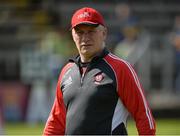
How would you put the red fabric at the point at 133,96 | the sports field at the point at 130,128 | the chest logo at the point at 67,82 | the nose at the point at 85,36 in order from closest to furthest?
the red fabric at the point at 133,96 < the nose at the point at 85,36 < the chest logo at the point at 67,82 < the sports field at the point at 130,128

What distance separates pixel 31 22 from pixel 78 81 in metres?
16.3

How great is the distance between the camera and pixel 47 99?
1880cm

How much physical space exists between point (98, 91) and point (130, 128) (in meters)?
9.32

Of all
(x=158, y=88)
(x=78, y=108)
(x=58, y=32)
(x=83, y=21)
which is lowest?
(x=158, y=88)

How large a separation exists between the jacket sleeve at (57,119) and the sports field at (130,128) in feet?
23.9

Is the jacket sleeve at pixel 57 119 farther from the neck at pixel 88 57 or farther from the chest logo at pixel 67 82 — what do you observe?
the neck at pixel 88 57

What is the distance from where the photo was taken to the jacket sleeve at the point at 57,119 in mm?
6770

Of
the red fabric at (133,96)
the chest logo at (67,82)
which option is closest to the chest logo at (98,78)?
the red fabric at (133,96)

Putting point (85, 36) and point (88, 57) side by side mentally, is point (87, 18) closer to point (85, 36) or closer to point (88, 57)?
point (85, 36)

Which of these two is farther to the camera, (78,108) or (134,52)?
(134,52)

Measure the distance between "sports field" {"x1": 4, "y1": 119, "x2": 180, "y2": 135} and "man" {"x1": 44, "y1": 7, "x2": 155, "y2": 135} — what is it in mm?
7583

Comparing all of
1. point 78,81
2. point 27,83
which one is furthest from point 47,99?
point 78,81

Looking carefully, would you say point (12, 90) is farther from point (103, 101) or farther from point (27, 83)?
point (103, 101)

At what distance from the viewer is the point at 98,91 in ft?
21.1
